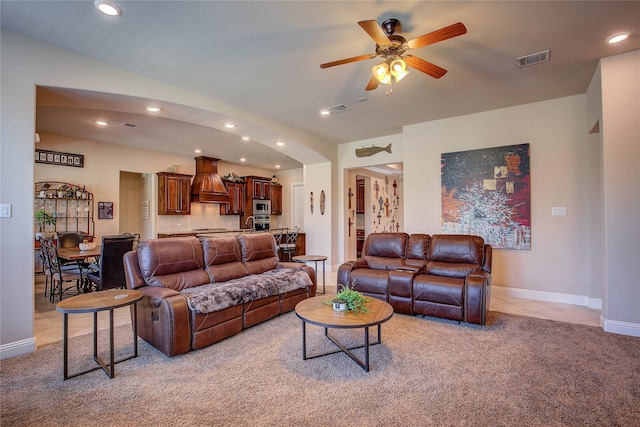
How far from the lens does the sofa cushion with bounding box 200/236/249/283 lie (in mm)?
3520

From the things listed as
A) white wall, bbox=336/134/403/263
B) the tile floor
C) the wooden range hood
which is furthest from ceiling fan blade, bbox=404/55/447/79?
the wooden range hood

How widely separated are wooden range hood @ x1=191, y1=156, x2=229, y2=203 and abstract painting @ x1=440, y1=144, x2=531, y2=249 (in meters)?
5.57

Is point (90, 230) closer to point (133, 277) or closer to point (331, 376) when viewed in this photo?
point (133, 277)

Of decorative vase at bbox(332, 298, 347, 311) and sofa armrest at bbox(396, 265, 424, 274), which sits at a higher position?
sofa armrest at bbox(396, 265, 424, 274)

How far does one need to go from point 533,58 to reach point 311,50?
2.28 m

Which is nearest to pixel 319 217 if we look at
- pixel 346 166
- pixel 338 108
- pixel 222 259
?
pixel 346 166

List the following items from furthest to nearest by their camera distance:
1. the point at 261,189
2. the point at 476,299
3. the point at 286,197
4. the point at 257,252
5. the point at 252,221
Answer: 1. the point at 286,197
2. the point at 261,189
3. the point at 252,221
4. the point at 257,252
5. the point at 476,299

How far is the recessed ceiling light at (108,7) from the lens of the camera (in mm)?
2258

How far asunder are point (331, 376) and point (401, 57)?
2.66m

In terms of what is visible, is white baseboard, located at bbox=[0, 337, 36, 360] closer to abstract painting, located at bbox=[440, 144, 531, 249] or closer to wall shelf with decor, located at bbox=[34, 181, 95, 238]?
wall shelf with decor, located at bbox=[34, 181, 95, 238]

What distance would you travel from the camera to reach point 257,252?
4082 mm

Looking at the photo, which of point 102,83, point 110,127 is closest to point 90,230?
point 110,127

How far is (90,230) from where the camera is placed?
6.39 meters

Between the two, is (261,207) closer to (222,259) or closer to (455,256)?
(222,259)
